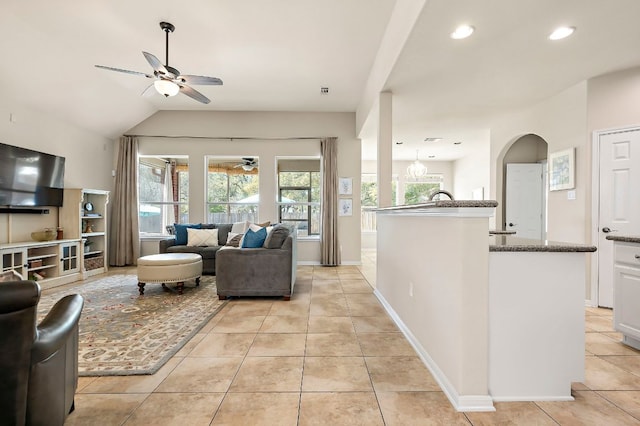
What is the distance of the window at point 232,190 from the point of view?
635 cm

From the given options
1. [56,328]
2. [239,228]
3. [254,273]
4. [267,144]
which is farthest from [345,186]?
[56,328]

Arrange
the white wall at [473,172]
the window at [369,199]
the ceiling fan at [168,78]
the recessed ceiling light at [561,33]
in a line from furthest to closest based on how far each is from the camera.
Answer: the window at [369,199], the white wall at [473,172], the ceiling fan at [168,78], the recessed ceiling light at [561,33]

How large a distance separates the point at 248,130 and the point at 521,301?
5666 mm

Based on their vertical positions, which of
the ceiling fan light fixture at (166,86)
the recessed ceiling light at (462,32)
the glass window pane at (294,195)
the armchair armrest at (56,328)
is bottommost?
the armchair armrest at (56,328)

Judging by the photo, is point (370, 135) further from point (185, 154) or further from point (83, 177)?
point (83, 177)

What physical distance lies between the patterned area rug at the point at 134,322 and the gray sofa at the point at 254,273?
26 cm

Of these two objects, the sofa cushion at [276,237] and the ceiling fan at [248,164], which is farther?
the ceiling fan at [248,164]

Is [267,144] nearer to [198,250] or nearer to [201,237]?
[201,237]

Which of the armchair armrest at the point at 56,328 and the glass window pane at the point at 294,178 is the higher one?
the glass window pane at the point at 294,178

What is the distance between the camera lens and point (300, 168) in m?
6.45

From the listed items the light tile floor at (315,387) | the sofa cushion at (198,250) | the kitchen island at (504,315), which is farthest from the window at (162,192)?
the kitchen island at (504,315)

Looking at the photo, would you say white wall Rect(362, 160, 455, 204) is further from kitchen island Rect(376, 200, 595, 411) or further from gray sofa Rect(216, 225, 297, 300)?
kitchen island Rect(376, 200, 595, 411)

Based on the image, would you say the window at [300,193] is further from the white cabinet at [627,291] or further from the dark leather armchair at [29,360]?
the dark leather armchair at [29,360]

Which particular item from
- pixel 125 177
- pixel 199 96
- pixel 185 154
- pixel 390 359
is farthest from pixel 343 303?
pixel 125 177
